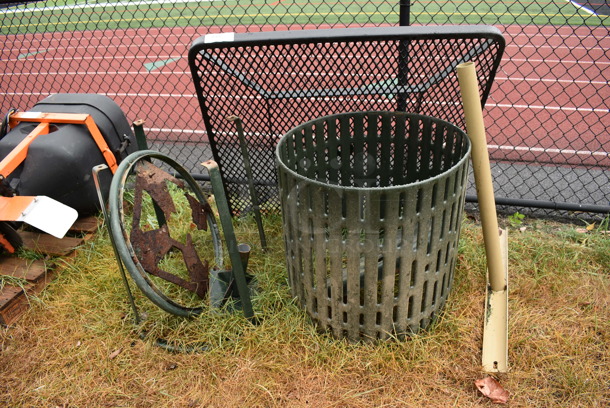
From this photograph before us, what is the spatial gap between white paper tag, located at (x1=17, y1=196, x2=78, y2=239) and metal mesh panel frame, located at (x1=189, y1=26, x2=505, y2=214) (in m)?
0.98

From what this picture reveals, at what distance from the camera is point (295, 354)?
2387 mm

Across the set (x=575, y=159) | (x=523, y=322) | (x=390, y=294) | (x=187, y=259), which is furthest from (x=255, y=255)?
(x=575, y=159)

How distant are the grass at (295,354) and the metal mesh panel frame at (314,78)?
0.83 meters

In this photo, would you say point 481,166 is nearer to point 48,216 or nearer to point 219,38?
point 219,38

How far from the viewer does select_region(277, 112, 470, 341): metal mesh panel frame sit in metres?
1.98

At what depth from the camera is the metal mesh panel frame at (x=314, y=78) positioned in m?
2.48

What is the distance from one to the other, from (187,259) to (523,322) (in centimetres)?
186

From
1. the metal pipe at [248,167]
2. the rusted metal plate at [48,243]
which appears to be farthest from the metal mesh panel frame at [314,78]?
the rusted metal plate at [48,243]

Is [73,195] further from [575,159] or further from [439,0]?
[439,0]

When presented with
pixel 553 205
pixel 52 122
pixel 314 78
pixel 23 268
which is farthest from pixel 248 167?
pixel 553 205

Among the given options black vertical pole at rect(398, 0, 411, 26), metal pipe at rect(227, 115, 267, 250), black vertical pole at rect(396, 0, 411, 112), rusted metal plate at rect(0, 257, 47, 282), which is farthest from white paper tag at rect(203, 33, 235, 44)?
rusted metal plate at rect(0, 257, 47, 282)

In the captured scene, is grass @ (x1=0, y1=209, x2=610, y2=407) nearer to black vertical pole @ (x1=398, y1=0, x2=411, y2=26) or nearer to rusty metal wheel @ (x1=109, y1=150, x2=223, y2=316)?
rusty metal wheel @ (x1=109, y1=150, x2=223, y2=316)

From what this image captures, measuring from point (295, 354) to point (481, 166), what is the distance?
4.36 feet

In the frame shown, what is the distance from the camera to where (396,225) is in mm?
1992
